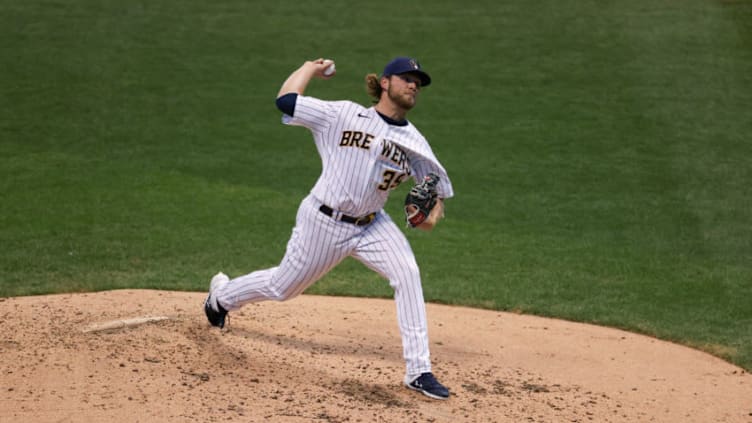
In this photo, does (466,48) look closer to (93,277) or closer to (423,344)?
(93,277)

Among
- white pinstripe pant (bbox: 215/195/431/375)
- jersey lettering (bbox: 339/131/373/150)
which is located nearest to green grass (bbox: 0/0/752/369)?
white pinstripe pant (bbox: 215/195/431/375)

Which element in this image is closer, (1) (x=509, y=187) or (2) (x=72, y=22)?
(1) (x=509, y=187)

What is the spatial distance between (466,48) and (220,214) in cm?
739

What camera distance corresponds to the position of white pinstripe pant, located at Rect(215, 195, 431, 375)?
18.8 feet

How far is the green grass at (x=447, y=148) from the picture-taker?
336 inches

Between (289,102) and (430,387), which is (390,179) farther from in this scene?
(430,387)

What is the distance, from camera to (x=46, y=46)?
51.4ft

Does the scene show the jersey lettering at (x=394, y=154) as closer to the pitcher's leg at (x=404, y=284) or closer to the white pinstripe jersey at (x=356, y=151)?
the white pinstripe jersey at (x=356, y=151)

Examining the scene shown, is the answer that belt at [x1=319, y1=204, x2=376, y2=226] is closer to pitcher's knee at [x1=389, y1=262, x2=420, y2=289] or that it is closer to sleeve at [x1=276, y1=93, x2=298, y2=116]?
pitcher's knee at [x1=389, y1=262, x2=420, y2=289]

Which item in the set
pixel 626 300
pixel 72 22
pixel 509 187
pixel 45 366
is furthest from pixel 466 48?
pixel 45 366

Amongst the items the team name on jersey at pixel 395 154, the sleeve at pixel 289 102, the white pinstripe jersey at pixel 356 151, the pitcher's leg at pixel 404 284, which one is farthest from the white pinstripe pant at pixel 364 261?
the sleeve at pixel 289 102

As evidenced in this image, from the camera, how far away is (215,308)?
6.49 m

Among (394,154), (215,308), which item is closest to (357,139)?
(394,154)

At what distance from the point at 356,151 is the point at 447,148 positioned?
6.94m
